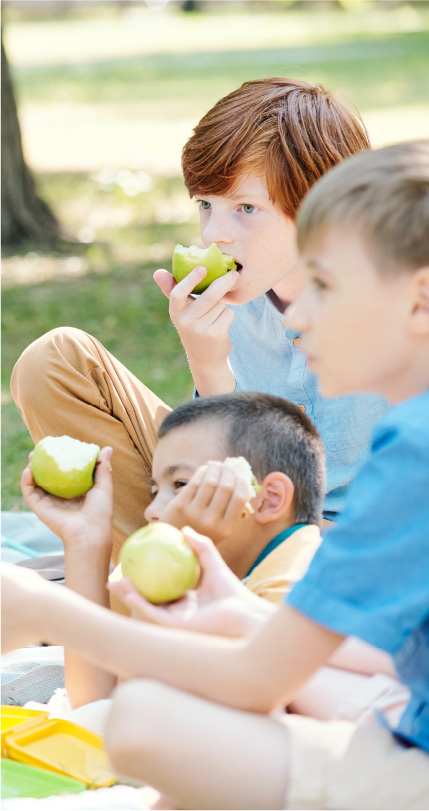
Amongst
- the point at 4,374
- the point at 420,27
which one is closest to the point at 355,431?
the point at 4,374

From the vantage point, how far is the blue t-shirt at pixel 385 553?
1.61 m

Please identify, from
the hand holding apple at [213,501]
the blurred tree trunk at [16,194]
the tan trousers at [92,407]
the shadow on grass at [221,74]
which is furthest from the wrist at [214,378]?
the shadow on grass at [221,74]

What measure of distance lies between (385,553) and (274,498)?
77 centimetres

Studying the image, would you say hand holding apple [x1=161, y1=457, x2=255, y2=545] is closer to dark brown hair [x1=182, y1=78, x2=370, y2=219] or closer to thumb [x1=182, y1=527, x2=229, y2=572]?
thumb [x1=182, y1=527, x2=229, y2=572]

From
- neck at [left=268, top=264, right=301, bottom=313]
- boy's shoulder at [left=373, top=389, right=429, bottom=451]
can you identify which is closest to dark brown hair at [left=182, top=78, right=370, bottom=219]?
neck at [left=268, top=264, right=301, bottom=313]

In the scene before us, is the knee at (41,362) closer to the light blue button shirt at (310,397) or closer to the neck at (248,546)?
the light blue button shirt at (310,397)

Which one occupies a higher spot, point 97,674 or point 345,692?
point 345,692

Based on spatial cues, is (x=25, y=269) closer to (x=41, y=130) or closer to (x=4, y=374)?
(x=4, y=374)

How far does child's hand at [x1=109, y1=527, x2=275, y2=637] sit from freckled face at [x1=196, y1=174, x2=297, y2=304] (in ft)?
4.07

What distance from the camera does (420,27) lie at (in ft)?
78.3

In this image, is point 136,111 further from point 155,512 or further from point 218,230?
point 155,512

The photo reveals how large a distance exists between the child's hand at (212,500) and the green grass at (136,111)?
7.74 feet

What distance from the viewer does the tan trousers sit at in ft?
9.93

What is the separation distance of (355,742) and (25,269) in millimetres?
7689
